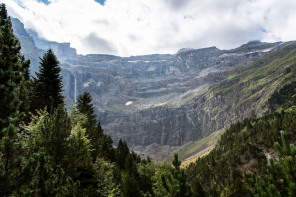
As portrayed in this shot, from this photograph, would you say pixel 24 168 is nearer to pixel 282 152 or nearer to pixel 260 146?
pixel 282 152

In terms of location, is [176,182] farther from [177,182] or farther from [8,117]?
[8,117]

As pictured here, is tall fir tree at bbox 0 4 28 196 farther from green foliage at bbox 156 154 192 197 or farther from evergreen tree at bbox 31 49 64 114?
evergreen tree at bbox 31 49 64 114

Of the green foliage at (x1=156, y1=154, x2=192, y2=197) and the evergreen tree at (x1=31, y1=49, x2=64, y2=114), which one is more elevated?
the evergreen tree at (x1=31, y1=49, x2=64, y2=114)

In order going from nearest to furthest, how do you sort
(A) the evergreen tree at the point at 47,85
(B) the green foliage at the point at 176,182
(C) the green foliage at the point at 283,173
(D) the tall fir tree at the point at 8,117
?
(C) the green foliage at the point at 283,173
(D) the tall fir tree at the point at 8,117
(B) the green foliage at the point at 176,182
(A) the evergreen tree at the point at 47,85

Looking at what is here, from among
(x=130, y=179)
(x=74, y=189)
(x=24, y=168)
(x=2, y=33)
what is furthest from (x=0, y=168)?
(x=130, y=179)

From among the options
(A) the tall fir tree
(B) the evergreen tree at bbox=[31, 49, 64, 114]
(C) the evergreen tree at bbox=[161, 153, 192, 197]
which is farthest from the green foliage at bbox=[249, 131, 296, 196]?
(B) the evergreen tree at bbox=[31, 49, 64, 114]

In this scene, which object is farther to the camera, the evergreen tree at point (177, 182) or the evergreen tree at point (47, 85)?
the evergreen tree at point (47, 85)

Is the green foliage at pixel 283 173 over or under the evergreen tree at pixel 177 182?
over

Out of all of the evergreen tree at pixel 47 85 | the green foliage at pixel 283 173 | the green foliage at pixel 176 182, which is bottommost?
the green foliage at pixel 176 182

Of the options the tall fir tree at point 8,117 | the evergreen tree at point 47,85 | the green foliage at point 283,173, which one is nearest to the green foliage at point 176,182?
the green foliage at point 283,173

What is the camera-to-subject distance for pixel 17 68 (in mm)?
12602

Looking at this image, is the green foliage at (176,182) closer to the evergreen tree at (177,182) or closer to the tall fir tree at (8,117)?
the evergreen tree at (177,182)

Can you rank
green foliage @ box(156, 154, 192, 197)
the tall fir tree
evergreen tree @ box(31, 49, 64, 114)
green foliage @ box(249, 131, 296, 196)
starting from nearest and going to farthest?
green foliage @ box(249, 131, 296, 196) < the tall fir tree < green foliage @ box(156, 154, 192, 197) < evergreen tree @ box(31, 49, 64, 114)

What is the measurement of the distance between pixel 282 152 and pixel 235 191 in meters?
51.7
